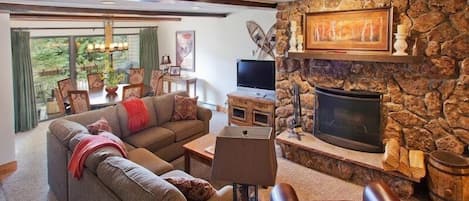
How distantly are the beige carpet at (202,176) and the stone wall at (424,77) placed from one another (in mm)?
937

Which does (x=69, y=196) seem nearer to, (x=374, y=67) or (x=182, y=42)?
(x=374, y=67)

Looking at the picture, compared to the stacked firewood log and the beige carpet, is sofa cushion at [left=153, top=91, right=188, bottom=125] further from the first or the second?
the stacked firewood log

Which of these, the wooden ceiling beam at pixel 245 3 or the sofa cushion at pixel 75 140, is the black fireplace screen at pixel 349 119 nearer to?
the wooden ceiling beam at pixel 245 3

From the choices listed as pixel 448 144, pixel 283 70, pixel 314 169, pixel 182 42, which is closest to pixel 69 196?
pixel 314 169

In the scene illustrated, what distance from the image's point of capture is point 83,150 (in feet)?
10.3

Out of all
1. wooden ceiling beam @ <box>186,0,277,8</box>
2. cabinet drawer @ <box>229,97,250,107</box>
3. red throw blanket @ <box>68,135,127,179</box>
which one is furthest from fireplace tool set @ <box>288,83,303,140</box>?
red throw blanket @ <box>68,135,127,179</box>

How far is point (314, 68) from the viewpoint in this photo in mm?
4949

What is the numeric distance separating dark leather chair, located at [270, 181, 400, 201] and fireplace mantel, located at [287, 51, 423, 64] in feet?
6.70

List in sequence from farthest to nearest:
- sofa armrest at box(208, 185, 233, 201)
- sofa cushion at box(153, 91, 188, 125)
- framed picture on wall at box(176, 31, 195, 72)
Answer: framed picture on wall at box(176, 31, 195, 72) → sofa cushion at box(153, 91, 188, 125) → sofa armrest at box(208, 185, 233, 201)

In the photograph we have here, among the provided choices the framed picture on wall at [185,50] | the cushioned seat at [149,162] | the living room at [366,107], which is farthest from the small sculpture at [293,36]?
the framed picture on wall at [185,50]

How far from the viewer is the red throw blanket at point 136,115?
4824 mm

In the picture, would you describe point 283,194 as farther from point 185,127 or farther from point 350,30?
point 185,127

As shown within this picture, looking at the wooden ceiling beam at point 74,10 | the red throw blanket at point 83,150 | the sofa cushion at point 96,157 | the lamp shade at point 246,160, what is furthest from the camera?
the wooden ceiling beam at point 74,10

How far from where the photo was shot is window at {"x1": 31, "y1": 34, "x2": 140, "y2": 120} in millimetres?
7340
